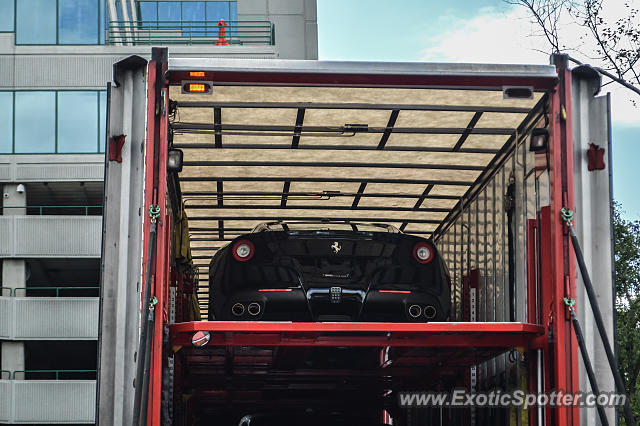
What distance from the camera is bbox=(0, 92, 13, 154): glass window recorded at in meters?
37.2

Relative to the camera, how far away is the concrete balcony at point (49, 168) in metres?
37.5

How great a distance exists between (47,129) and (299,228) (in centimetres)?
3146

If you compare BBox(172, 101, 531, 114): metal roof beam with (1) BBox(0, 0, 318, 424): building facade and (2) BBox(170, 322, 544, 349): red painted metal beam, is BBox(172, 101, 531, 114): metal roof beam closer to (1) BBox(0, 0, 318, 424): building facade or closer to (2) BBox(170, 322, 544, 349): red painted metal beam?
(2) BBox(170, 322, 544, 349): red painted metal beam

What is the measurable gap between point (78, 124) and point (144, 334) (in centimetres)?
3306

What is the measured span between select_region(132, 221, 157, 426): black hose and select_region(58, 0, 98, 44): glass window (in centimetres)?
3365

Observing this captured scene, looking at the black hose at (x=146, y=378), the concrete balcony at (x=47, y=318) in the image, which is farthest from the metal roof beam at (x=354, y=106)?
the concrete balcony at (x=47, y=318)

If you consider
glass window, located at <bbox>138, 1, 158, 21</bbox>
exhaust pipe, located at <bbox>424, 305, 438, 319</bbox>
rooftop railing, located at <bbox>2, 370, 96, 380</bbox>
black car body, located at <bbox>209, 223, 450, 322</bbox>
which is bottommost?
rooftop railing, located at <bbox>2, 370, 96, 380</bbox>

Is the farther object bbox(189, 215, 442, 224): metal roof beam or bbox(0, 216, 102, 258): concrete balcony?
bbox(0, 216, 102, 258): concrete balcony

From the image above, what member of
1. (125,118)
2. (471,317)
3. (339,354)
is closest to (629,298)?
(471,317)

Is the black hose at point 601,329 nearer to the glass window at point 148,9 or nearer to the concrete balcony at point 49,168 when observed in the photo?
the concrete balcony at point 49,168

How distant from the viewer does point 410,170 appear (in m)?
9.16

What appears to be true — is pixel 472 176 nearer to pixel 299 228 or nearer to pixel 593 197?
pixel 299 228

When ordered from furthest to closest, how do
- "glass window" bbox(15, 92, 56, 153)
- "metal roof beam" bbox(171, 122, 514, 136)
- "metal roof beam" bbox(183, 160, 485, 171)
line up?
1. "glass window" bbox(15, 92, 56, 153)
2. "metal roof beam" bbox(183, 160, 485, 171)
3. "metal roof beam" bbox(171, 122, 514, 136)

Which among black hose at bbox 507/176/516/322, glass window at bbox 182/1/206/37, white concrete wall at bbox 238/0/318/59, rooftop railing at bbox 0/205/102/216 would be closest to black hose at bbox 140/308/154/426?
black hose at bbox 507/176/516/322
